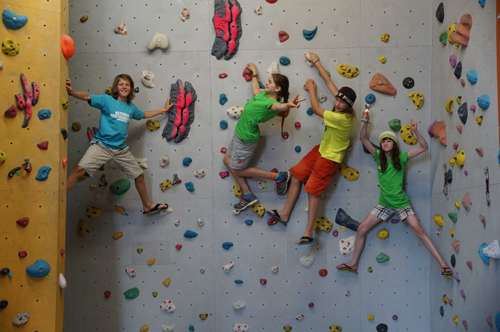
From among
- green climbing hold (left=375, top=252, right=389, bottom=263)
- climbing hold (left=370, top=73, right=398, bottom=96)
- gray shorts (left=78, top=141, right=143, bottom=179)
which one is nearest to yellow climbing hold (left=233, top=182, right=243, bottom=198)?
gray shorts (left=78, top=141, right=143, bottom=179)

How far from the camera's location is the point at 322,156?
11.1 feet

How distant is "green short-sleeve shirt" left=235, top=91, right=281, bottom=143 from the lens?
128 inches

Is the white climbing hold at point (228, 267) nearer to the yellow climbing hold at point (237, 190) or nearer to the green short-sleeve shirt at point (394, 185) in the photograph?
the yellow climbing hold at point (237, 190)

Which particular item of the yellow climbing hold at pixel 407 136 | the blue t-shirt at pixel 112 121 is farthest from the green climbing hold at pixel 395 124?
the blue t-shirt at pixel 112 121

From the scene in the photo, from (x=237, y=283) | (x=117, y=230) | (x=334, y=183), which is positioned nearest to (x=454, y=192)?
(x=334, y=183)

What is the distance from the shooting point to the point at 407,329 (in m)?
3.61

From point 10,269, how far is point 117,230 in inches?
40.8

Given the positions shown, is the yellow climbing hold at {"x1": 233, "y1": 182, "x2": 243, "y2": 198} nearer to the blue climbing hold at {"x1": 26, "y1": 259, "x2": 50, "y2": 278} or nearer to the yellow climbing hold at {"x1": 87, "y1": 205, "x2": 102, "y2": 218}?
the yellow climbing hold at {"x1": 87, "y1": 205, "x2": 102, "y2": 218}

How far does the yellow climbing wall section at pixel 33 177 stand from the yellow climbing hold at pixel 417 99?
9.52 feet

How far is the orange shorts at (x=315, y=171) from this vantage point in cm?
338

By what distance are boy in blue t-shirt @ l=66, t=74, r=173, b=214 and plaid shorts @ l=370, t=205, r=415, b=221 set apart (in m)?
2.11

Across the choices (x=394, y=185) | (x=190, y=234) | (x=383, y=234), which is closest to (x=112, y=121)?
(x=190, y=234)

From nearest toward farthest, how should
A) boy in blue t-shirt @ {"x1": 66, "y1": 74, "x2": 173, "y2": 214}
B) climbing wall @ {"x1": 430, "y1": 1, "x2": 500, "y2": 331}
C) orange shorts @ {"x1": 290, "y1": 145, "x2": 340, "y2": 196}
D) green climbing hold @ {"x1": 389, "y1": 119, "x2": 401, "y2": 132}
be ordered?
1. climbing wall @ {"x1": 430, "y1": 1, "x2": 500, "y2": 331}
2. boy in blue t-shirt @ {"x1": 66, "y1": 74, "x2": 173, "y2": 214}
3. orange shorts @ {"x1": 290, "y1": 145, "x2": 340, "y2": 196}
4. green climbing hold @ {"x1": 389, "y1": 119, "x2": 401, "y2": 132}

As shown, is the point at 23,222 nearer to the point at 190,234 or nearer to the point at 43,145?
the point at 43,145
